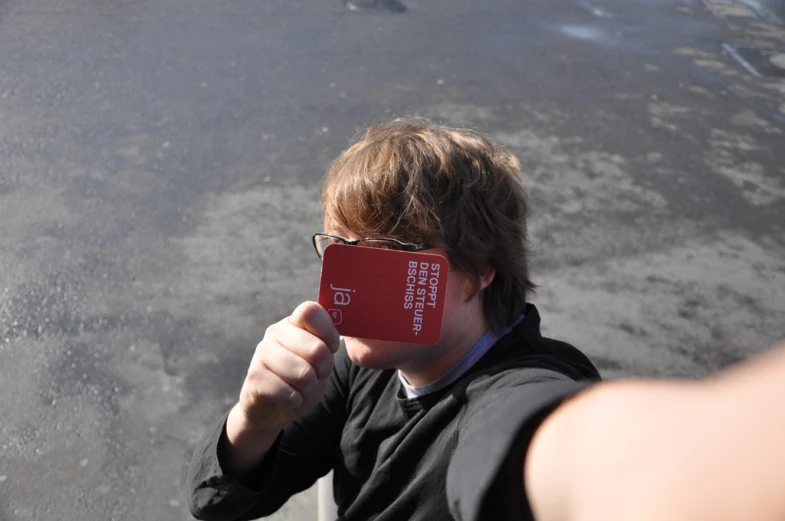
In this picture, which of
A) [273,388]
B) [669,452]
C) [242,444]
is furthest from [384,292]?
[669,452]

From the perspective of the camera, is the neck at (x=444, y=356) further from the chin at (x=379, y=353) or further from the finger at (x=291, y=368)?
the finger at (x=291, y=368)

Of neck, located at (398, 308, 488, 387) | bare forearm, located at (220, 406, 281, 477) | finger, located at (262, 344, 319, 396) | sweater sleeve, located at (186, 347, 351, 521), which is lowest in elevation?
sweater sleeve, located at (186, 347, 351, 521)

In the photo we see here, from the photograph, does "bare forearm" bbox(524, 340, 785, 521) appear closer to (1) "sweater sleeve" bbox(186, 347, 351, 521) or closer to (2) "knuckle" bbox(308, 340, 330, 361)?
(2) "knuckle" bbox(308, 340, 330, 361)

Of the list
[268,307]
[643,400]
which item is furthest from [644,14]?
[643,400]

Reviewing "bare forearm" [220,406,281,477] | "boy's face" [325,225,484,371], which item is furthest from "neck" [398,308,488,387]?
"bare forearm" [220,406,281,477]

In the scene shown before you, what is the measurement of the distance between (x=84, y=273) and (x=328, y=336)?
2.43 meters

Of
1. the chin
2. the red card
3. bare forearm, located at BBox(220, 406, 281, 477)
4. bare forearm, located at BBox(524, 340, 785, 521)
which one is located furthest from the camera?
bare forearm, located at BBox(220, 406, 281, 477)

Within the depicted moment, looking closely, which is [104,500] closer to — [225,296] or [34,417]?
[34,417]

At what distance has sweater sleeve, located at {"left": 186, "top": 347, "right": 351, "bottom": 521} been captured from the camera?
5.24 ft

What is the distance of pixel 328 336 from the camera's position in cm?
132

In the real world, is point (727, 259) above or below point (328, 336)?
below

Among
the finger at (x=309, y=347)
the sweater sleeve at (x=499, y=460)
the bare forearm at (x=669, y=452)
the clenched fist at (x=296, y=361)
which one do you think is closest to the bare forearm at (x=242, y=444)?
the clenched fist at (x=296, y=361)

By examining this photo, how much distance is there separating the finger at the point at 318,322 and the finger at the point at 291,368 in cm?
5

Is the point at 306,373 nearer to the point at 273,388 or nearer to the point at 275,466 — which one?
the point at 273,388
